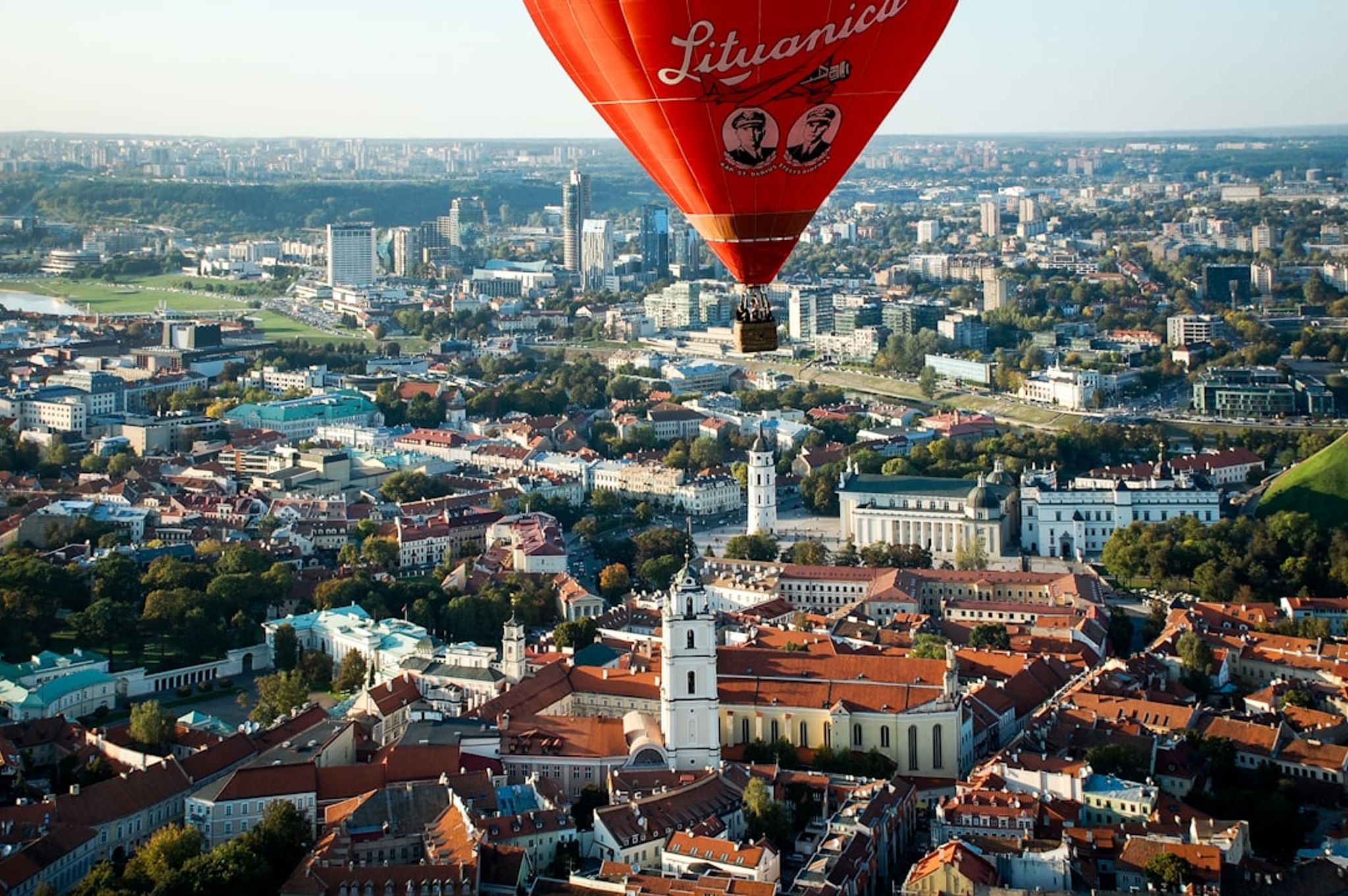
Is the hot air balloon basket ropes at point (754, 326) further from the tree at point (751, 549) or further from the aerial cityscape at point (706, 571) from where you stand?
the tree at point (751, 549)

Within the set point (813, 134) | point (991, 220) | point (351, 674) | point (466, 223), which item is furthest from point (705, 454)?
point (466, 223)

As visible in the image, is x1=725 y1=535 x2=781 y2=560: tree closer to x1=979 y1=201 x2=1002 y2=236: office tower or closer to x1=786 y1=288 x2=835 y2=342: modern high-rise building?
x1=786 y1=288 x2=835 y2=342: modern high-rise building

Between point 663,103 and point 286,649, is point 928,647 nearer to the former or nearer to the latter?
point 286,649

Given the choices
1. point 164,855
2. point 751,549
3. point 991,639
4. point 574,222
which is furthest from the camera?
point 574,222

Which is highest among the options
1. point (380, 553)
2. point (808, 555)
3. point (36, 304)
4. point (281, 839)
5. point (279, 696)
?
point (36, 304)

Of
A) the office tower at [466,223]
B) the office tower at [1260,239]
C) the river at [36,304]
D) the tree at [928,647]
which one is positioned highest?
the office tower at [466,223]

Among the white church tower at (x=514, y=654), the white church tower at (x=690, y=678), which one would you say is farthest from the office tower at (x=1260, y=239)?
the white church tower at (x=690, y=678)

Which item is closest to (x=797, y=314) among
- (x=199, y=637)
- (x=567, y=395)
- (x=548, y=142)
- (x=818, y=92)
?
(x=567, y=395)
